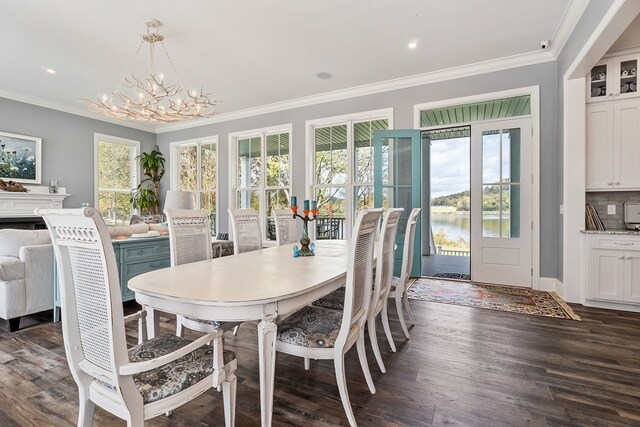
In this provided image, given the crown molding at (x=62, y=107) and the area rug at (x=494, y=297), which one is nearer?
the area rug at (x=494, y=297)

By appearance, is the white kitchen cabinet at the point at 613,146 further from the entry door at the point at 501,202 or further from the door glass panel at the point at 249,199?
the door glass panel at the point at 249,199

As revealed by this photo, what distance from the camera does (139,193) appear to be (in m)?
7.00

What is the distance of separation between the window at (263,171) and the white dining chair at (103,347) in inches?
184

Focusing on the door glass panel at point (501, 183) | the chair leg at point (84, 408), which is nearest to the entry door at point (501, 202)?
the door glass panel at point (501, 183)

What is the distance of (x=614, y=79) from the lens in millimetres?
3396

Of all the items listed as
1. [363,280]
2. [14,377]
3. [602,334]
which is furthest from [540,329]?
[14,377]

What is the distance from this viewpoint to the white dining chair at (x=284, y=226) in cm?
333

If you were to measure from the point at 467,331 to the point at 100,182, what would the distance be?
7.28m

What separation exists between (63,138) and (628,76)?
872cm

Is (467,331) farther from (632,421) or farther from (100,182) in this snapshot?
(100,182)

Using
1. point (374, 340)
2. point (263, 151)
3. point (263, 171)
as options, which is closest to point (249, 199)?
point (263, 171)

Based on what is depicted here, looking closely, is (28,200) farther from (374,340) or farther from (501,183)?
(501,183)

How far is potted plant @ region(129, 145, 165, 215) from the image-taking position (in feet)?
22.5

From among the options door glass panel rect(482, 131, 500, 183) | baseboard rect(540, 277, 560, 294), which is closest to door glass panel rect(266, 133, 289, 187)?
door glass panel rect(482, 131, 500, 183)
